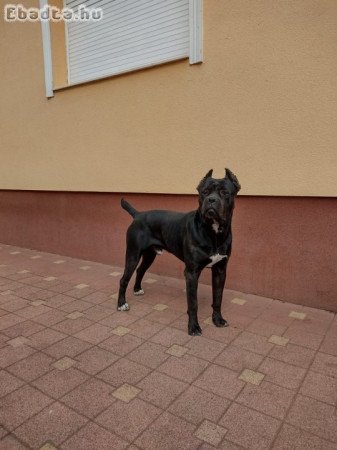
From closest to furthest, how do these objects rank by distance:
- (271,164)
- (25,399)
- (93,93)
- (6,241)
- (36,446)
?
(36,446), (25,399), (271,164), (93,93), (6,241)

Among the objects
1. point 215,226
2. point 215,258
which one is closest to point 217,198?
point 215,226

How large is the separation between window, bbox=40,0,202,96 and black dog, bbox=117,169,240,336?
215cm

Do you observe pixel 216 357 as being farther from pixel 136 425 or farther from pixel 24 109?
pixel 24 109

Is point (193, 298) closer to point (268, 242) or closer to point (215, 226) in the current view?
point (215, 226)

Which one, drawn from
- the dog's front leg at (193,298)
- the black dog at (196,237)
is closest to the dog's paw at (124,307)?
the black dog at (196,237)

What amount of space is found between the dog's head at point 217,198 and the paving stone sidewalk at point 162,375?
1229 millimetres

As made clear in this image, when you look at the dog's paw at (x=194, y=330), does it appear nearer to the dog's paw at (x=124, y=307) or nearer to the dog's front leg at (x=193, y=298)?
the dog's front leg at (x=193, y=298)

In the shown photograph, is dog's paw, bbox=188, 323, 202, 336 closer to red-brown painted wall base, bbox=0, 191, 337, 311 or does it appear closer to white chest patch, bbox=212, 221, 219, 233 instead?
white chest patch, bbox=212, 221, 219, 233

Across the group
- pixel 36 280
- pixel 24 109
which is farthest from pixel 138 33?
pixel 36 280

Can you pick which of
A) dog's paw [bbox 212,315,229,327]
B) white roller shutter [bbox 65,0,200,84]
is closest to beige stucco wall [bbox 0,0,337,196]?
white roller shutter [bbox 65,0,200,84]

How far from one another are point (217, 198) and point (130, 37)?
3.61m

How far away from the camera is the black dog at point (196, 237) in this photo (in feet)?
10.2

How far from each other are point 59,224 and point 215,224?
4244 mm

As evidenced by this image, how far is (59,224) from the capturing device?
6.60 meters
